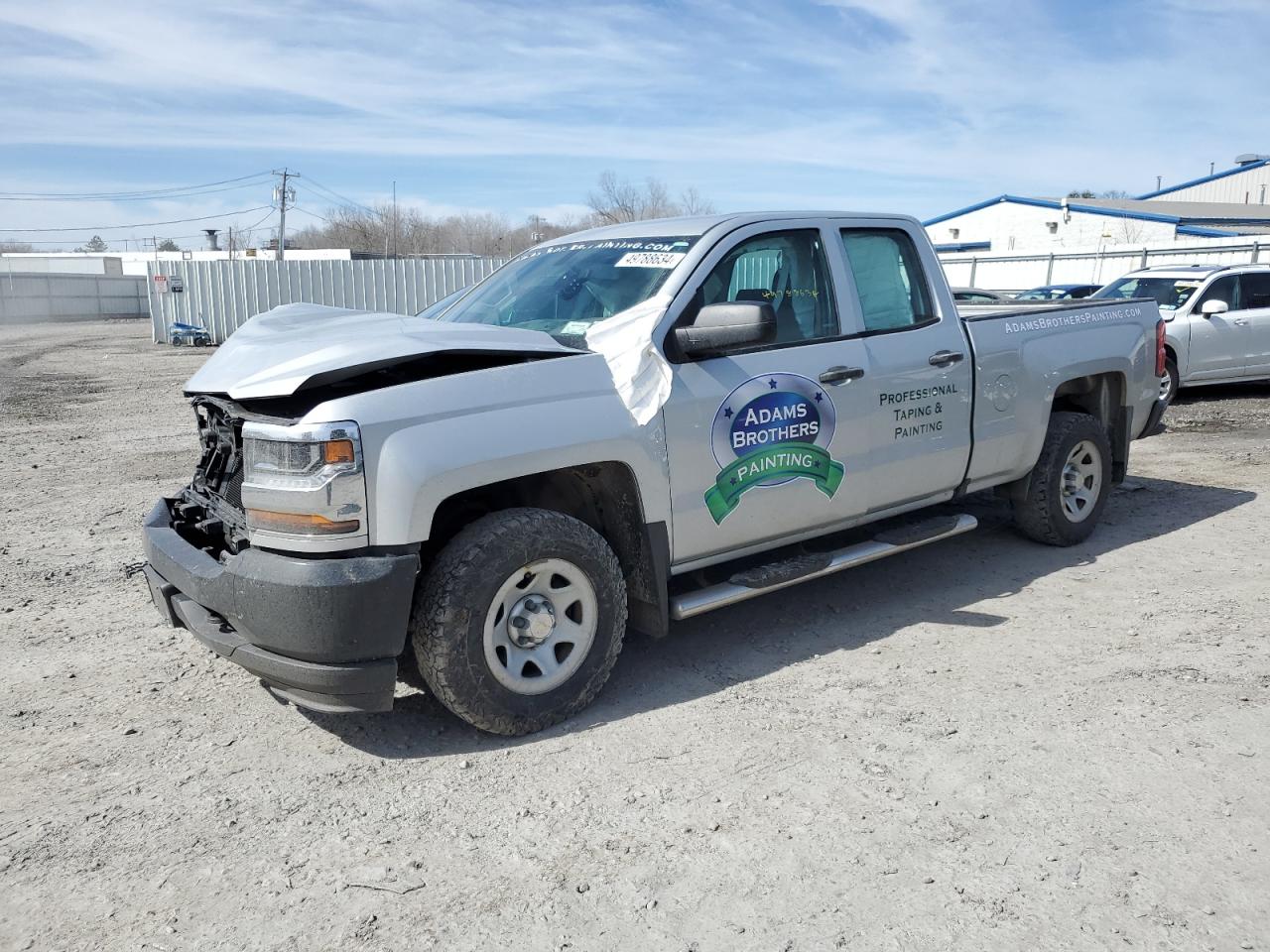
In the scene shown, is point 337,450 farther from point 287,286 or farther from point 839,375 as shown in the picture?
point 287,286

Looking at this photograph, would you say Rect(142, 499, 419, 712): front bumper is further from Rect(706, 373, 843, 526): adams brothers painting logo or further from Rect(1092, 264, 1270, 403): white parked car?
Rect(1092, 264, 1270, 403): white parked car

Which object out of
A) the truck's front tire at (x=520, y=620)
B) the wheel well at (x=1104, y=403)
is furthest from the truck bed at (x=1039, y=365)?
the truck's front tire at (x=520, y=620)

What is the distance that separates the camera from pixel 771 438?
444 cm

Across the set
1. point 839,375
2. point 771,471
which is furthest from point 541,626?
point 839,375

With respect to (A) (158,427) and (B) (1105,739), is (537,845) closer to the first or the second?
(B) (1105,739)

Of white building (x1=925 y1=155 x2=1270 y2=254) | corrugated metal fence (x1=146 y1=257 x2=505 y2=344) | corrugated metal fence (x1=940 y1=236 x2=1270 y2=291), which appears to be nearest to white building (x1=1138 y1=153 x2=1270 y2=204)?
white building (x1=925 y1=155 x2=1270 y2=254)

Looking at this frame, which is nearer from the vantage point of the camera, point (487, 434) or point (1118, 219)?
point (487, 434)

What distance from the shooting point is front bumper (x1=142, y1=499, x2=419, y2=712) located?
3.39m

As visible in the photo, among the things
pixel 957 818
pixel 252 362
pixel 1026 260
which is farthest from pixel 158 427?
pixel 1026 260

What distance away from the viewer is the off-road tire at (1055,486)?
6035mm

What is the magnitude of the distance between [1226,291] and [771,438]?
11.4 meters

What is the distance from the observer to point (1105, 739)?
3.79m

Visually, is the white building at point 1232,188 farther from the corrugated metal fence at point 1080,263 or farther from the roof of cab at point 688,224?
the roof of cab at point 688,224

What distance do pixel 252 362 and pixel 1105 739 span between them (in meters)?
3.47
